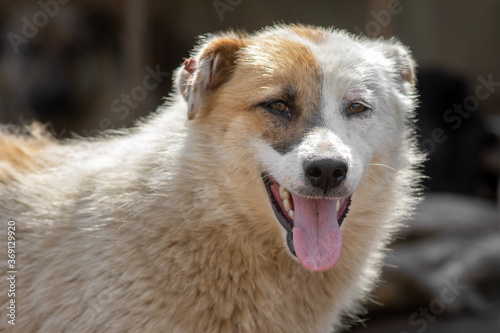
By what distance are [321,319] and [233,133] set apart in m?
1.08

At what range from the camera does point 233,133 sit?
3000 millimetres

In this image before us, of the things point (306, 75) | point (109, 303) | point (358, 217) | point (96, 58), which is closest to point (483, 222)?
point (358, 217)
